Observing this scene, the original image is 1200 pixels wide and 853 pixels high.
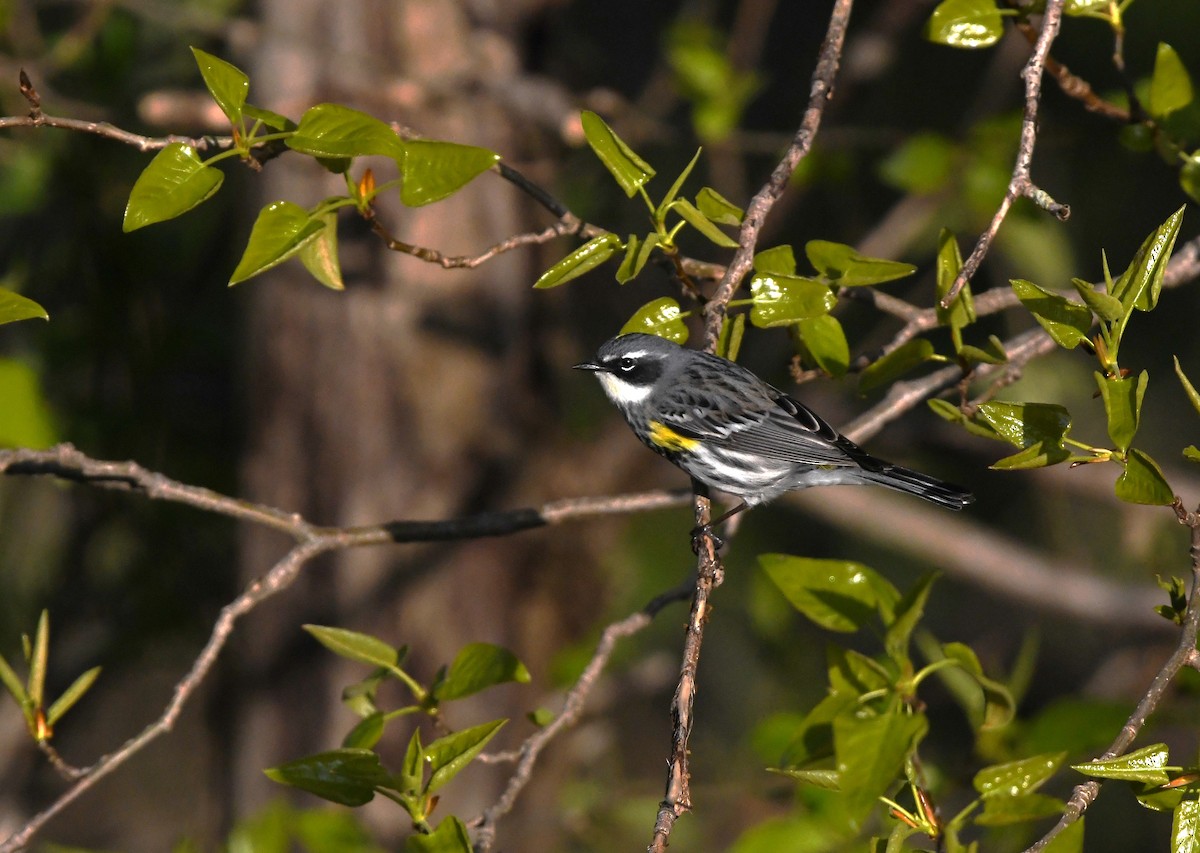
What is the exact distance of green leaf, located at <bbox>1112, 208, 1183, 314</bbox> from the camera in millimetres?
1777

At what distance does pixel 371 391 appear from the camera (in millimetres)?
4156

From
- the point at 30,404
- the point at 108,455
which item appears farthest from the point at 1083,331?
the point at 108,455

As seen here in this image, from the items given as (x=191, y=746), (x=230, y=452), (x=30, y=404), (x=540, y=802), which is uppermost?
(x=30, y=404)

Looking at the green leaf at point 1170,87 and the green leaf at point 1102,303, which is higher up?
the green leaf at point 1170,87

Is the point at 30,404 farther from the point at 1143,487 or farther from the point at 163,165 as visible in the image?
the point at 1143,487

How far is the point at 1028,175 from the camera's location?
2098mm

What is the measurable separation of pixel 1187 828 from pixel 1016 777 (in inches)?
12.4

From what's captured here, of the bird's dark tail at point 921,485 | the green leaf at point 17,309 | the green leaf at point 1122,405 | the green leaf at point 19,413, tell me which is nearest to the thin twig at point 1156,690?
the green leaf at point 1122,405

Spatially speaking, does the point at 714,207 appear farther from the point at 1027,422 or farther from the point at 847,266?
the point at 1027,422

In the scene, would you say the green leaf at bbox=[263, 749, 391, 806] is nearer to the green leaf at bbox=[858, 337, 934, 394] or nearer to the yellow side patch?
the green leaf at bbox=[858, 337, 934, 394]

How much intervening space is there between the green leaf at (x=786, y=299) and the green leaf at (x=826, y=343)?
8 centimetres

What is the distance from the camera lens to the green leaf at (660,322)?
2279mm

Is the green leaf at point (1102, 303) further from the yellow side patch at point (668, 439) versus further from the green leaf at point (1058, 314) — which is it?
the yellow side patch at point (668, 439)

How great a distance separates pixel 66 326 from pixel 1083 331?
153 inches
